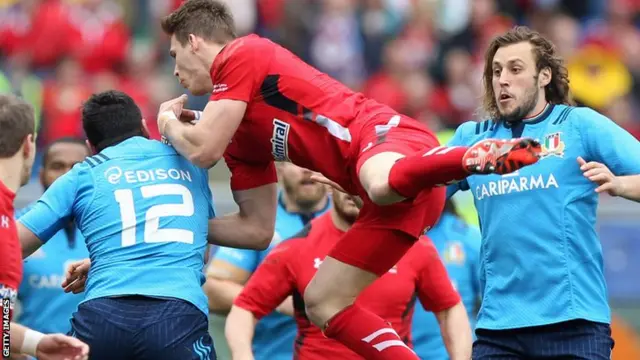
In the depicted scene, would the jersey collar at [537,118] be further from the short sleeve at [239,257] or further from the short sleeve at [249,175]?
the short sleeve at [239,257]

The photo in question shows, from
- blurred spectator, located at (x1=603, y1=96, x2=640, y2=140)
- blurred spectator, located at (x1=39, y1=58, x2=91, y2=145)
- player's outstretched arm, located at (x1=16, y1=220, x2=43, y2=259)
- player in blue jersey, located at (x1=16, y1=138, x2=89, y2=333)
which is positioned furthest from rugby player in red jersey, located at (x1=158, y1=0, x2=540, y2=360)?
blurred spectator, located at (x1=603, y1=96, x2=640, y2=140)

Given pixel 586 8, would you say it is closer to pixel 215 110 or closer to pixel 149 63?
pixel 149 63

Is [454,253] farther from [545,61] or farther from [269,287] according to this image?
[545,61]

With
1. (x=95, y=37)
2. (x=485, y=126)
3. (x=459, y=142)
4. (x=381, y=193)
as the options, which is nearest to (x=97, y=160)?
(x=381, y=193)

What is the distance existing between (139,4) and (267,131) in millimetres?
10156

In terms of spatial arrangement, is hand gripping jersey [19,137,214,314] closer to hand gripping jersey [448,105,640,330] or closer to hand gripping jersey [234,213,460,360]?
hand gripping jersey [234,213,460,360]

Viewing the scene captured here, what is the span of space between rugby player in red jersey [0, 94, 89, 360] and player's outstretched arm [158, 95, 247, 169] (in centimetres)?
70

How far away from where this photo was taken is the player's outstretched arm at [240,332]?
738cm

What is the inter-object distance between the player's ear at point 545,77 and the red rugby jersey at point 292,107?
2.70 feet

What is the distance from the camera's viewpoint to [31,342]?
578 centimetres

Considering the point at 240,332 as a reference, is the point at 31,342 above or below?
above

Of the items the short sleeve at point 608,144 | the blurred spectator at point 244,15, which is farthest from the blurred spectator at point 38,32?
the short sleeve at point 608,144

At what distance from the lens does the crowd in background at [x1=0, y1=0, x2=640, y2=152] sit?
48.8 ft

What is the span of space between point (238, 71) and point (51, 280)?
2.79 meters
